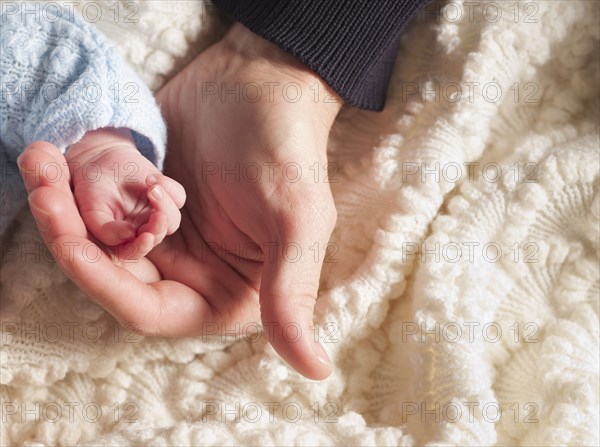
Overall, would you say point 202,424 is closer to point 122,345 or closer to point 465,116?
point 122,345

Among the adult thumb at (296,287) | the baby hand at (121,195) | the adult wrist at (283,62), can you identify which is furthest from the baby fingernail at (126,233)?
the adult wrist at (283,62)

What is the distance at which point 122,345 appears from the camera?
827 millimetres

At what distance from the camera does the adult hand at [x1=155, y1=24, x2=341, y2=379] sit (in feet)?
2.34

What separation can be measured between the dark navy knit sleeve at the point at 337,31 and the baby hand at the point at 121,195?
0.85 feet

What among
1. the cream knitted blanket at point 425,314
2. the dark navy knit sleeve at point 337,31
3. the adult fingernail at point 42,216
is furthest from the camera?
the dark navy knit sleeve at point 337,31

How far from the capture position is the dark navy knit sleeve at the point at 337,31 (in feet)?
2.95

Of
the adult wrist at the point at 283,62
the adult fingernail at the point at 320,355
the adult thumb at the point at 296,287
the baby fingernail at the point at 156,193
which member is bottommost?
the adult fingernail at the point at 320,355

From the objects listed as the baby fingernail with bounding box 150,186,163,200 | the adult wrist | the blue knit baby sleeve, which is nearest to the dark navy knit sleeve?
the adult wrist

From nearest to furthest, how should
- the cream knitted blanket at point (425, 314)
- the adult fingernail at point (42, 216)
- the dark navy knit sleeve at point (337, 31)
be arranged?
the adult fingernail at point (42, 216) < the cream knitted blanket at point (425, 314) < the dark navy knit sleeve at point (337, 31)

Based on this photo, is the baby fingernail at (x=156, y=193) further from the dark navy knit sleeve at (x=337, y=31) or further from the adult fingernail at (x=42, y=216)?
the dark navy knit sleeve at (x=337, y=31)

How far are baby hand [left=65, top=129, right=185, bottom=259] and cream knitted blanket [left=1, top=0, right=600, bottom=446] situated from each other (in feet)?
0.51

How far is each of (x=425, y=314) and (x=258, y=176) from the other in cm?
25

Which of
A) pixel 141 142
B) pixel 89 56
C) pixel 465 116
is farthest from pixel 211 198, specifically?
pixel 465 116

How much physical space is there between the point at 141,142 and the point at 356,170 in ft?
0.95
